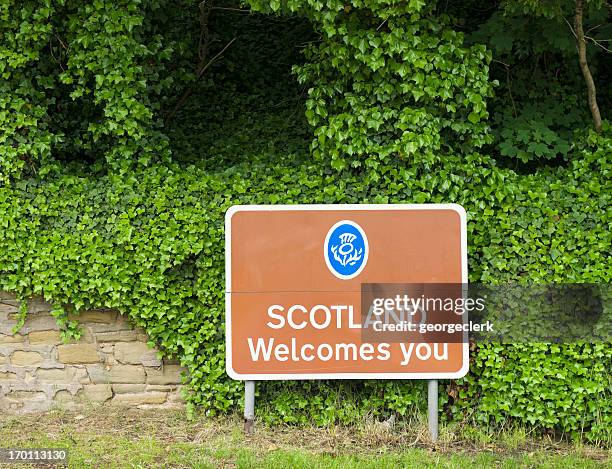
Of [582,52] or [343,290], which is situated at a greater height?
[582,52]

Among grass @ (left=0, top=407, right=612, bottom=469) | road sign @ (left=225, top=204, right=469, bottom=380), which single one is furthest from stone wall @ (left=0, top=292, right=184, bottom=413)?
road sign @ (left=225, top=204, right=469, bottom=380)

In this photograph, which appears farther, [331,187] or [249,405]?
[331,187]

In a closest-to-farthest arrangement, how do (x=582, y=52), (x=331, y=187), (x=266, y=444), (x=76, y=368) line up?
(x=266, y=444) < (x=331, y=187) < (x=76, y=368) < (x=582, y=52)

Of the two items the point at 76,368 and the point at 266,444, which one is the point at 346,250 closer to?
the point at 266,444

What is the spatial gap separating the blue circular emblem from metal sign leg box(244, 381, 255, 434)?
1065 millimetres

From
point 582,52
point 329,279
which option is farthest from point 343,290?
point 582,52

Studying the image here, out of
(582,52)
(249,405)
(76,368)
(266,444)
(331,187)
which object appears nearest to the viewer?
(266,444)

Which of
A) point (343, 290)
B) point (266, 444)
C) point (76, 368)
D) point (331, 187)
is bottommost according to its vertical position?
point (266, 444)

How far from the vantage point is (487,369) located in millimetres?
5254

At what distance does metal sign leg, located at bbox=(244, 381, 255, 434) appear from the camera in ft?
17.5

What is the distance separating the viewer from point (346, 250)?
5238 millimetres

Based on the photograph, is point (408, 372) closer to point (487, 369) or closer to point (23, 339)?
point (487, 369)

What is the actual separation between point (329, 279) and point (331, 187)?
0.73 metres

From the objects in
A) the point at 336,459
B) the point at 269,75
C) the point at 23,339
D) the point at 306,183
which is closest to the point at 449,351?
the point at 336,459
